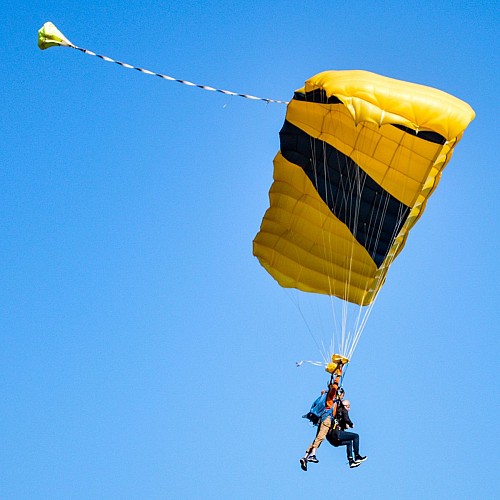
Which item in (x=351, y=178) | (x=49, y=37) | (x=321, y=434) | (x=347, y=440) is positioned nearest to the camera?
(x=49, y=37)

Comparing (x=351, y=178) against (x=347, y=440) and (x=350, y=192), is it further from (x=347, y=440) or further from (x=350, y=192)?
(x=347, y=440)

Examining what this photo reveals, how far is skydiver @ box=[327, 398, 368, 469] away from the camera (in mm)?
17250

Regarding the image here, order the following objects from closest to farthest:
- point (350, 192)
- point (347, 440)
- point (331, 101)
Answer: point (347, 440) < point (331, 101) < point (350, 192)

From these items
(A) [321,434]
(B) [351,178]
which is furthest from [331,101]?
(A) [321,434]

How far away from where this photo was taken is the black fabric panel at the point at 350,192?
18.9m

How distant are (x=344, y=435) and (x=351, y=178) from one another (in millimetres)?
4450

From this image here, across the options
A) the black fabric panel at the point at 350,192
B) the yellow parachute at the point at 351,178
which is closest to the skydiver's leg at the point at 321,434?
the yellow parachute at the point at 351,178

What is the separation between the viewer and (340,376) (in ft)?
57.3

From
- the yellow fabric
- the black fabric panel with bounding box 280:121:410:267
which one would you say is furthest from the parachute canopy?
the yellow fabric

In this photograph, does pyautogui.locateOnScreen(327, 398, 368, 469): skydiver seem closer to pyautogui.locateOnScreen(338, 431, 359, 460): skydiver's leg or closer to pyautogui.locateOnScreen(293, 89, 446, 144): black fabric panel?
pyautogui.locateOnScreen(338, 431, 359, 460): skydiver's leg

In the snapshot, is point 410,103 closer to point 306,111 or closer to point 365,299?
point 306,111

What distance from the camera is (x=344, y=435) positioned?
1727 centimetres

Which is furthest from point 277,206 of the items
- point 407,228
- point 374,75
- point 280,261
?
point 374,75

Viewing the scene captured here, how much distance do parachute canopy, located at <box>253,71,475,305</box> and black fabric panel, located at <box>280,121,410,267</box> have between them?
0.02 m
